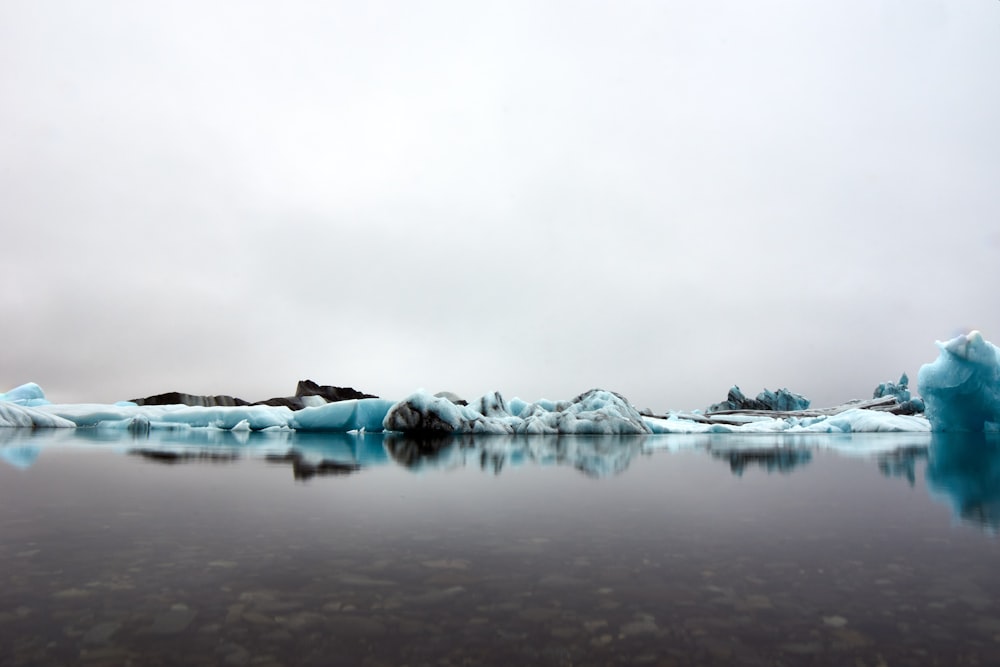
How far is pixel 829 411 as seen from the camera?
53.2 metres

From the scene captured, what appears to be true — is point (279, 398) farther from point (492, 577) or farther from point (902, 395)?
point (902, 395)

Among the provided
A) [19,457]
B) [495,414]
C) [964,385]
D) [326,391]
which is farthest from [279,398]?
[964,385]

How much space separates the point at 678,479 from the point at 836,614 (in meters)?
5.36

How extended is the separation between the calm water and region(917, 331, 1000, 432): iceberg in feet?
76.7

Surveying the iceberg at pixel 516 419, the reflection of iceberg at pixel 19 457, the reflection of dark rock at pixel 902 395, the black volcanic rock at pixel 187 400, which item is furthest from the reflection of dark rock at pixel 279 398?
the reflection of dark rock at pixel 902 395

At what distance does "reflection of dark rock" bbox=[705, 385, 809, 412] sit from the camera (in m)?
61.2

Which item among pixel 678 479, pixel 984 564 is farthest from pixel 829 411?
pixel 984 564

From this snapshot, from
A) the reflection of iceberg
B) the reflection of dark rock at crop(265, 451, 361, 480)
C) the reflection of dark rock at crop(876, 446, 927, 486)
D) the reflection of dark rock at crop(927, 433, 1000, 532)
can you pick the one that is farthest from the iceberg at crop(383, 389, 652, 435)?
the reflection of dark rock at crop(927, 433, 1000, 532)

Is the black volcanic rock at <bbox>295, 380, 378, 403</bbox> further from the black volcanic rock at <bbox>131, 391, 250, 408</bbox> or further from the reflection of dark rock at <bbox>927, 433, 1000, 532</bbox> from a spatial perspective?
the reflection of dark rock at <bbox>927, 433, 1000, 532</bbox>

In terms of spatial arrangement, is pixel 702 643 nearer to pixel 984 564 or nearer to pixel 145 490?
pixel 984 564

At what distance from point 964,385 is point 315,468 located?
96.0ft

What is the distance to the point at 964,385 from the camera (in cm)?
2567

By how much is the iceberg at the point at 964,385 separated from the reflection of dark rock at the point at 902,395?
19.2m

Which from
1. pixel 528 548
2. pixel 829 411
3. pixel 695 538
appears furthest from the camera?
pixel 829 411
